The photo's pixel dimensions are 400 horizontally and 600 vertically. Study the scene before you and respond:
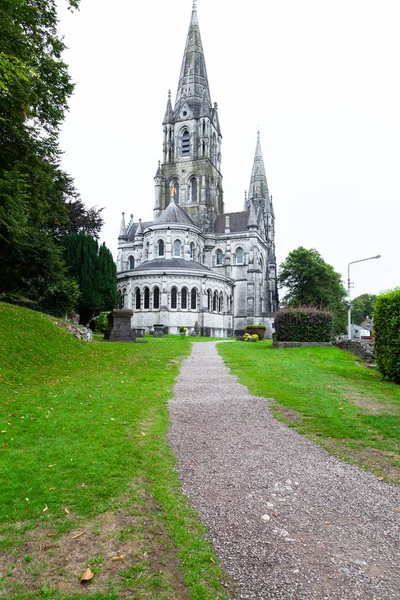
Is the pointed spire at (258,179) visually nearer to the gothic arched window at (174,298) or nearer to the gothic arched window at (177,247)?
the gothic arched window at (177,247)

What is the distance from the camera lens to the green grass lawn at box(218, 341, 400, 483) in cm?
547

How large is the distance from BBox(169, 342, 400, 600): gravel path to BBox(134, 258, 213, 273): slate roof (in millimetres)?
35809

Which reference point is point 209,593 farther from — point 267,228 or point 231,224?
point 267,228

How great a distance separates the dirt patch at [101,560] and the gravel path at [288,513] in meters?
0.49

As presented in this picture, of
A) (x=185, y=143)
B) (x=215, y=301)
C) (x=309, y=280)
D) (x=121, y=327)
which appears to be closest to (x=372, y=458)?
(x=121, y=327)

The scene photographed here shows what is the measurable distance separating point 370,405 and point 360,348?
41.9 feet

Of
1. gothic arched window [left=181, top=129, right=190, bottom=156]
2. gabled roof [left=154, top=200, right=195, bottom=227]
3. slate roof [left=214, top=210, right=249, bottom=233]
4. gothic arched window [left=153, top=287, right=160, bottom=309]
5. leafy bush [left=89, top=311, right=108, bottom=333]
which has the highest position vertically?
gothic arched window [left=181, top=129, right=190, bottom=156]

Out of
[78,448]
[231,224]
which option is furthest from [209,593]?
[231,224]

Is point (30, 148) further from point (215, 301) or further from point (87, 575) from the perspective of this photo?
point (215, 301)

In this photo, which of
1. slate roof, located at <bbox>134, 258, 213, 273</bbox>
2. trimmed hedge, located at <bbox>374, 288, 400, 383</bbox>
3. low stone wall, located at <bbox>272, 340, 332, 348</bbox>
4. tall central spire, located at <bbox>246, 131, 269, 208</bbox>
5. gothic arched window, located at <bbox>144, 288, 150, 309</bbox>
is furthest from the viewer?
tall central spire, located at <bbox>246, 131, 269, 208</bbox>

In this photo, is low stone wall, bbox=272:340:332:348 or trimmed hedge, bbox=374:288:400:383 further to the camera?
low stone wall, bbox=272:340:332:348

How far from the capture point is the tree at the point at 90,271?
29359 mm

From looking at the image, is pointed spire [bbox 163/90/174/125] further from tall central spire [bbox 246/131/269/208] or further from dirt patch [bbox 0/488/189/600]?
dirt patch [bbox 0/488/189/600]

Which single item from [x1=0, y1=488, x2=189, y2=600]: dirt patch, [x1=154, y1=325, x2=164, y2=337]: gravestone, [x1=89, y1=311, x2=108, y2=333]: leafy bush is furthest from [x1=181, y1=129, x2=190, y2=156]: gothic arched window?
[x1=0, y1=488, x2=189, y2=600]: dirt patch
